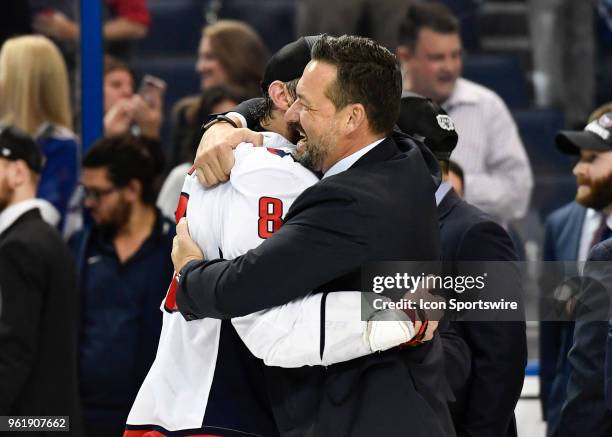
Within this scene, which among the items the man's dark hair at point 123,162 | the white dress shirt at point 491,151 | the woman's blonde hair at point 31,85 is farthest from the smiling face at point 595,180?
the woman's blonde hair at point 31,85

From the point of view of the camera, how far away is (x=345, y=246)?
243 cm

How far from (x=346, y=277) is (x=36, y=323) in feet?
6.32

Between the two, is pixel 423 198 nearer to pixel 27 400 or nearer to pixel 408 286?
pixel 408 286

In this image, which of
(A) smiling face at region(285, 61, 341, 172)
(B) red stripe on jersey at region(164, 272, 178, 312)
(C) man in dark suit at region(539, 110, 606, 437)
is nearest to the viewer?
(A) smiling face at region(285, 61, 341, 172)

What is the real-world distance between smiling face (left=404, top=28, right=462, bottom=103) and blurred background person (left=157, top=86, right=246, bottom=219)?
2.57ft

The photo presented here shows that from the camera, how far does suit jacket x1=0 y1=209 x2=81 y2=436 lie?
13.3ft

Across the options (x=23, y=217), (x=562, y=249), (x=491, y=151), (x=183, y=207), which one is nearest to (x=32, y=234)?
(x=23, y=217)

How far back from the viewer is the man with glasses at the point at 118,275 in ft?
16.0

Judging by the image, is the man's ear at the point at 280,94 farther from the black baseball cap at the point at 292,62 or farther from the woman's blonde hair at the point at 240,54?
the woman's blonde hair at the point at 240,54

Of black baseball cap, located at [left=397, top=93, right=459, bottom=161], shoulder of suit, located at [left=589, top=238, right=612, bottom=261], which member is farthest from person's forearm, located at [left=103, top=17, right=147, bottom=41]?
shoulder of suit, located at [left=589, top=238, right=612, bottom=261]

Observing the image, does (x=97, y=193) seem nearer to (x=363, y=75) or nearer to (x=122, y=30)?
(x=122, y=30)

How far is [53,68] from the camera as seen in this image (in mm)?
5461

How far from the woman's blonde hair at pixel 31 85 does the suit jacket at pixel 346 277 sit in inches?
120

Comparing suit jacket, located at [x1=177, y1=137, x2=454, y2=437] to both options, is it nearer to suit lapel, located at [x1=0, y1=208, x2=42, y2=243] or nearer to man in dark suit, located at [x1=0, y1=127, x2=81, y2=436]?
man in dark suit, located at [x1=0, y1=127, x2=81, y2=436]
